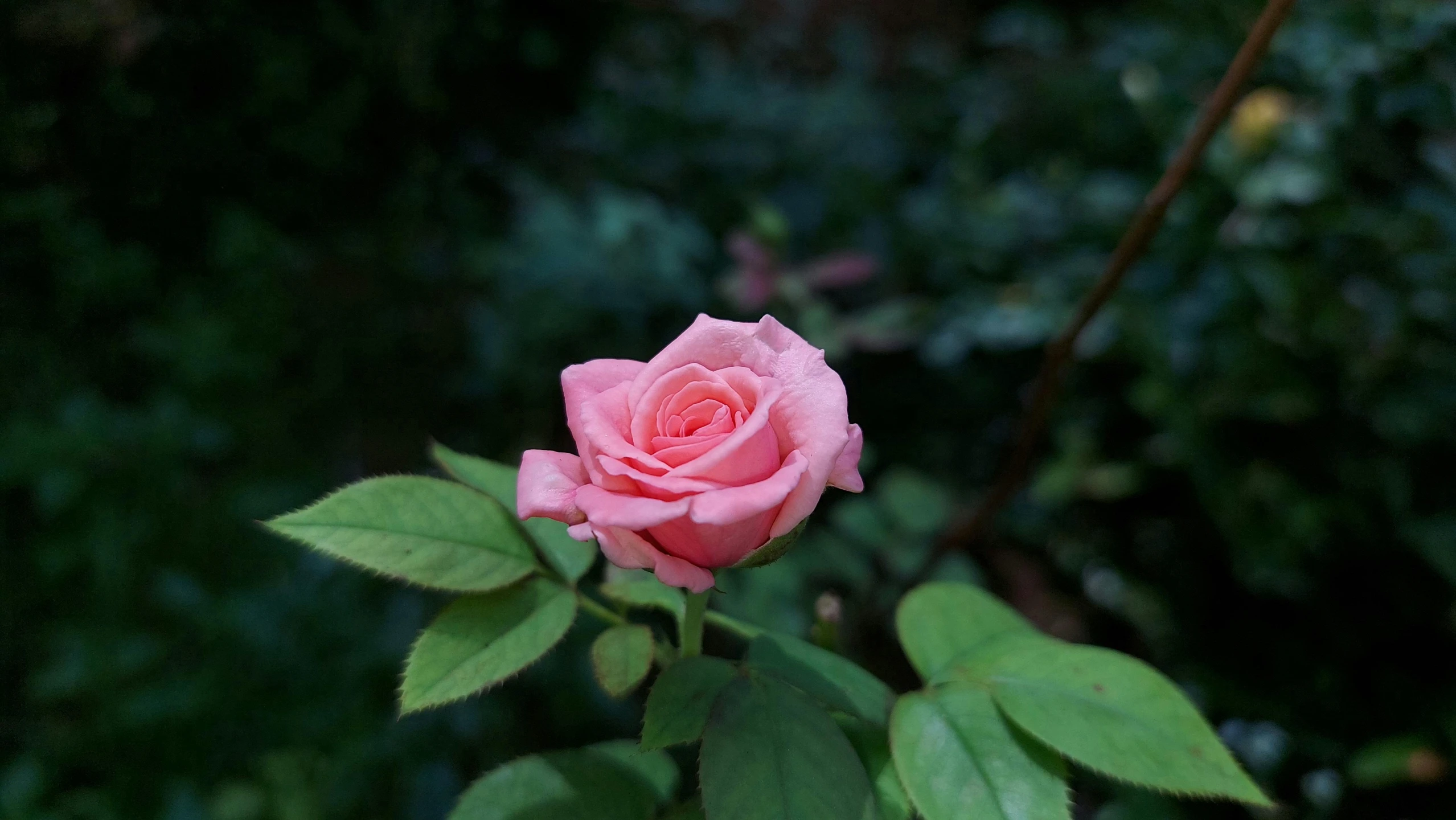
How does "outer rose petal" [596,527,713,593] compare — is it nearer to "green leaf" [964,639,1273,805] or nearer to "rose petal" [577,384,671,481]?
"rose petal" [577,384,671,481]

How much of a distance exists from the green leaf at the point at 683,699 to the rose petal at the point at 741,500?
118 millimetres

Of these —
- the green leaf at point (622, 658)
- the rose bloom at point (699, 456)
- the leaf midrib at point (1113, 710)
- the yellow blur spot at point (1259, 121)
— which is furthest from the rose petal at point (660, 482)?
the yellow blur spot at point (1259, 121)

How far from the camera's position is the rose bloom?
33 cm

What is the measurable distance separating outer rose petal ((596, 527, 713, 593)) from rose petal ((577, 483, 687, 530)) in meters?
0.02

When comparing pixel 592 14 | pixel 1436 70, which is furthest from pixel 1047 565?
pixel 592 14

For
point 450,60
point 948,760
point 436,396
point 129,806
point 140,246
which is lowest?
point 129,806

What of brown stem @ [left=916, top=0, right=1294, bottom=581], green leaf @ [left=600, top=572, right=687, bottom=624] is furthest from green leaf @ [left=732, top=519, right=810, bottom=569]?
brown stem @ [left=916, top=0, right=1294, bottom=581]

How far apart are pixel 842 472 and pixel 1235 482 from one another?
3.07 ft

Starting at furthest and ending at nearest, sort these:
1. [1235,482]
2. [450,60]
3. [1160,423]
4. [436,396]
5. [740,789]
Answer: [436,396] < [450,60] < [1160,423] < [1235,482] < [740,789]

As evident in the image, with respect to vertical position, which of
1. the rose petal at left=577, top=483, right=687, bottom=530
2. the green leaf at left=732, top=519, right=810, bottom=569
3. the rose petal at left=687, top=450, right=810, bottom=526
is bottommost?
the green leaf at left=732, top=519, right=810, bottom=569

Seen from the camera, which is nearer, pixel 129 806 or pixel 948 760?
pixel 948 760

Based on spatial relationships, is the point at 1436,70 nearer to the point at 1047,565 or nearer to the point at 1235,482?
the point at 1235,482

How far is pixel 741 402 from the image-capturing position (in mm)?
365

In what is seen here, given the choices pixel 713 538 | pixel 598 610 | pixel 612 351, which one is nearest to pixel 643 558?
pixel 713 538
